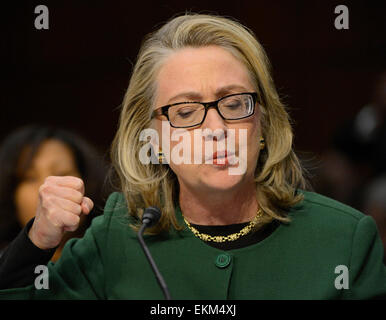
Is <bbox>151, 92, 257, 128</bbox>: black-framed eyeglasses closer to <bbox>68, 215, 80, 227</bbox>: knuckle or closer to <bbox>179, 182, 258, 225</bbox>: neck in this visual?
<bbox>179, 182, 258, 225</bbox>: neck

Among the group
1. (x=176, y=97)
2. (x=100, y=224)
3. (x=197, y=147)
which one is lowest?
(x=100, y=224)

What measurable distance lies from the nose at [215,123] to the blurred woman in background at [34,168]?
0.63 metres

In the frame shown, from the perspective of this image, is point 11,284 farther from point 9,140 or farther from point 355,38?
point 355,38

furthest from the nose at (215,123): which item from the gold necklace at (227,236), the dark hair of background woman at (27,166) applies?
the dark hair of background woman at (27,166)

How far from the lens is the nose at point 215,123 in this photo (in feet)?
4.63

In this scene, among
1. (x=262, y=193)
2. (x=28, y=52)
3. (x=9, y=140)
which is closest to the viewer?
(x=262, y=193)

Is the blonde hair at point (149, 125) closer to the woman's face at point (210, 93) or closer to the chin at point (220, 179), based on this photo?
the woman's face at point (210, 93)

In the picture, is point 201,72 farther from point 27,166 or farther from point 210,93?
point 27,166
